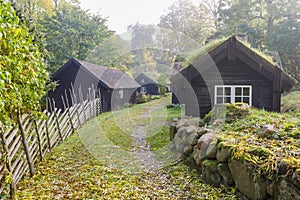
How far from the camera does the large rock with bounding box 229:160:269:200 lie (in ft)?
11.8

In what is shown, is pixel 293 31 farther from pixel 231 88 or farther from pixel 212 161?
pixel 212 161

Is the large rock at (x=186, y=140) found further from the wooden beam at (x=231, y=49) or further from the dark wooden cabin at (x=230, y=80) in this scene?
the wooden beam at (x=231, y=49)

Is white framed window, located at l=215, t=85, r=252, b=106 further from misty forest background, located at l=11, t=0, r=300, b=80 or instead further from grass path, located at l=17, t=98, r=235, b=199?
misty forest background, located at l=11, t=0, r=300, b=80

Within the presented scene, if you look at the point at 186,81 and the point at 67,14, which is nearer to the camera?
the point at 186,81

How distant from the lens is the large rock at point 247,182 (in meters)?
3.61

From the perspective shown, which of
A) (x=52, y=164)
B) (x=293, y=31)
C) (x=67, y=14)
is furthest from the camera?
(x=67, y=14)

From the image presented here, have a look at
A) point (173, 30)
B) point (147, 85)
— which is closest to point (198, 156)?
point (173, 30)

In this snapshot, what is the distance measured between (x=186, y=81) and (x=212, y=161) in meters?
5.20

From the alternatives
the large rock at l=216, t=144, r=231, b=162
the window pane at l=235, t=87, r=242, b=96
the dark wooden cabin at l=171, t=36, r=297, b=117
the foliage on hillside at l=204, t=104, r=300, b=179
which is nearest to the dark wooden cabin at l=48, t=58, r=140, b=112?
the dark wooden cabin at l=171, t=36, r=297, b=117

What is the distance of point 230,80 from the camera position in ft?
32.2

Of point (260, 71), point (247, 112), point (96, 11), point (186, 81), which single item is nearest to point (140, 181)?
point (247, 112)

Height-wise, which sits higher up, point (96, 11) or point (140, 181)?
point (96, 11)

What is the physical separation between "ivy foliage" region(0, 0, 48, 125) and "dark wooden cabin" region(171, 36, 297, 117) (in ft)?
21.3

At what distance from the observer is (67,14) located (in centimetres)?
3048
